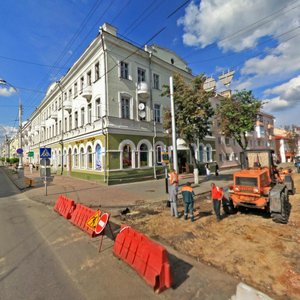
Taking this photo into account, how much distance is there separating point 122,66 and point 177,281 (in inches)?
754

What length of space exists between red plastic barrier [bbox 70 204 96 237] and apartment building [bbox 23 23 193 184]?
9.55 meters

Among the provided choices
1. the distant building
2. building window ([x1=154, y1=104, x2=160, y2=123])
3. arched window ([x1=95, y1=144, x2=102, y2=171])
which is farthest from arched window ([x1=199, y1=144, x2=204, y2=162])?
the distant building

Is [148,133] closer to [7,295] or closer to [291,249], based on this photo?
[291,249]

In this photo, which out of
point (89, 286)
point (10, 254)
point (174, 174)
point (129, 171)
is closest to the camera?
point (89, 286)

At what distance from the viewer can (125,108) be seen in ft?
64.5

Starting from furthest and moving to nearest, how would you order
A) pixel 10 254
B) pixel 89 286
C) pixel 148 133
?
pixel 148 133 → pixel 10 254 → pixel 89 286

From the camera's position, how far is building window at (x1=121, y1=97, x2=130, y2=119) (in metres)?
19.4

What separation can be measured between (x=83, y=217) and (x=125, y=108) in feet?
45.9

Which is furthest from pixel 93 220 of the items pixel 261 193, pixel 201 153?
pixel 201 153

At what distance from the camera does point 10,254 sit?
5215mm

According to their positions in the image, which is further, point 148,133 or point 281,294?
point 148,133

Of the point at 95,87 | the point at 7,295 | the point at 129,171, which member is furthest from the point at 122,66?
the point at 7,295

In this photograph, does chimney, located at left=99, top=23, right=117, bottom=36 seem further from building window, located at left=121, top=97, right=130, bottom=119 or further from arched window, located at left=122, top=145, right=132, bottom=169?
arched window, located at left=122, top=145, right=132, bottom=169

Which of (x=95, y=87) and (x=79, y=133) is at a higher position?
(x=95, y=87)
